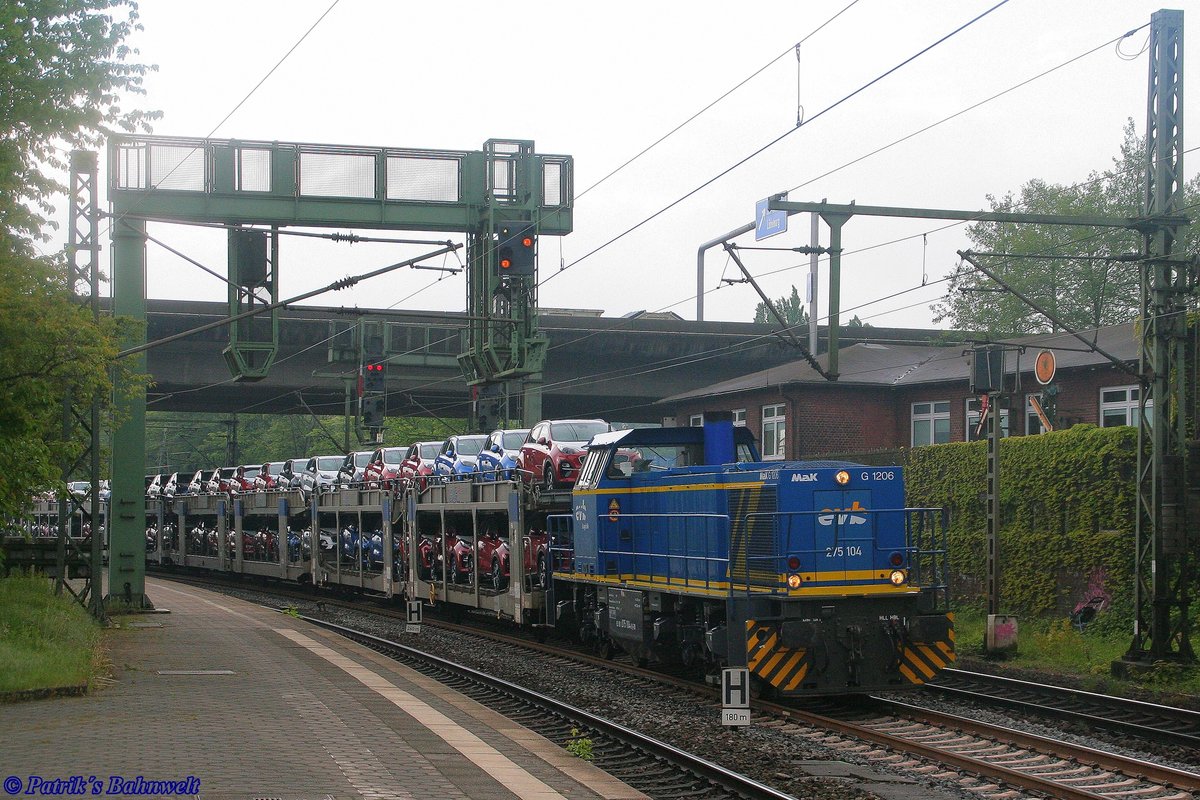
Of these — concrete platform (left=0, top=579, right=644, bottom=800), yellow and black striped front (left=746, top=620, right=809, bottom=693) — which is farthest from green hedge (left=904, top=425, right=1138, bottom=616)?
concrete platform (left=0, top=579, right=644, bottom=800)

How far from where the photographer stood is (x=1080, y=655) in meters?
19.3

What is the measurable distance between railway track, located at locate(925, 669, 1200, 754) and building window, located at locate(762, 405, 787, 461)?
23839 millimetres

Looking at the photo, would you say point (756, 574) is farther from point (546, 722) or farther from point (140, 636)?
point (140, 636)

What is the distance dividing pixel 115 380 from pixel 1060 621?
17.8 meters

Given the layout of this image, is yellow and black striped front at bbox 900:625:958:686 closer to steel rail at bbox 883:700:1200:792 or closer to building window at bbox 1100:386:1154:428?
steel rail at bbox 883:700:1200:792

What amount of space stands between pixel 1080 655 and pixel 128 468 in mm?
18098

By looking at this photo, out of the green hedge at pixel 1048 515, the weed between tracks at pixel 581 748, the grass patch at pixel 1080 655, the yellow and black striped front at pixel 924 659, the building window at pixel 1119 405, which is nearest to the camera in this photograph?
the weed between tracks at pixel 581 748

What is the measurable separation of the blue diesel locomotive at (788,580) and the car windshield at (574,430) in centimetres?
561

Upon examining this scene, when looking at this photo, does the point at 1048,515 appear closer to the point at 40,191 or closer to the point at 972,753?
the point at 972,753

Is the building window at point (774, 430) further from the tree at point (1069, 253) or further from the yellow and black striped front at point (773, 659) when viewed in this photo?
the yellow and black striped front at point (773, 659)

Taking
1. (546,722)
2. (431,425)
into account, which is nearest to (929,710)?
(546,722)

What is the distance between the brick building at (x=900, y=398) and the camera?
33281 millimetres

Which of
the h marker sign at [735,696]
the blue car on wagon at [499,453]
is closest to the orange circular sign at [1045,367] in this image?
the blue car on wagon at [499,453]

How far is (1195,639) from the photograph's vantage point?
60.3ft
